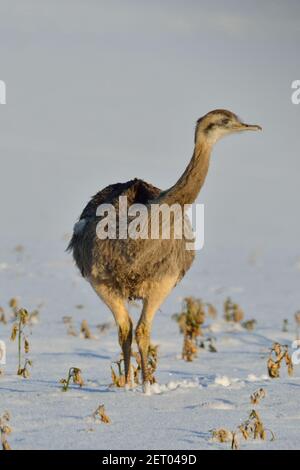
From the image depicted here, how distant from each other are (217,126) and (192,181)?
0.48 meters

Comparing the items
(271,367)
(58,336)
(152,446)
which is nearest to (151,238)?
(271,367)

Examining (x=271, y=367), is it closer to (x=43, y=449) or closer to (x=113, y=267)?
(x=113, y=267)

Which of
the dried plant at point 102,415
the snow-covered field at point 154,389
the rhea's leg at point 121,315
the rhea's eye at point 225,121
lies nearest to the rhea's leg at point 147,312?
the rhea's leg at point 121,315

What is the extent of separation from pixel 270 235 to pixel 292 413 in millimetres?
29288

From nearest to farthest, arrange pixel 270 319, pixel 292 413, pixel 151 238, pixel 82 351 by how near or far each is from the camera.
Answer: pixel 292 413
pixel 151 238
pixel 82 351
pixel 270 319

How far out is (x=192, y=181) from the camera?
884 cm

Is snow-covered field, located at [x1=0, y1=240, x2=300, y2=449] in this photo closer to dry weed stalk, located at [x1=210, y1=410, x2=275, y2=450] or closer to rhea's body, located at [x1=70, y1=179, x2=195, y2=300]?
dry weed stalk, located at [x1=210, y1=410, x2=275, y2=450]

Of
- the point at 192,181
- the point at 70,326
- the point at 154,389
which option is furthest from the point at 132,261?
the point at 70,326

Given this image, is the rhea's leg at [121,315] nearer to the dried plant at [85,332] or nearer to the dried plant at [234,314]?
the dried plant at [85,332]

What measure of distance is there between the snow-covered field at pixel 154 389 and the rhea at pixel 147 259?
0.52 metres

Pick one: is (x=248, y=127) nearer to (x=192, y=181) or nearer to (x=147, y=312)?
(x=192, y=181)

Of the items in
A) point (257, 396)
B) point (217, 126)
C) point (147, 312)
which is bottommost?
point (257, 396)
